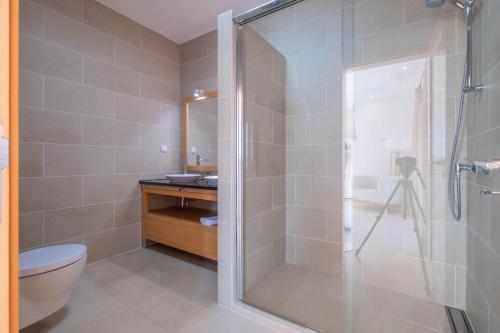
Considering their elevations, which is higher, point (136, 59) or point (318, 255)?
point (136, 59)

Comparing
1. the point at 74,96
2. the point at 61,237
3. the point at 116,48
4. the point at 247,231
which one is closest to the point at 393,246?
the point at 247,231

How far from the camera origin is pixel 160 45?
2.82 meters

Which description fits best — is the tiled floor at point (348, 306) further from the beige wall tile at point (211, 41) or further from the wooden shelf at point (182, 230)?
the beige wall tile at point (211, 41)

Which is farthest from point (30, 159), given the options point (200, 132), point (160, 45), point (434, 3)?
point (434, 3)

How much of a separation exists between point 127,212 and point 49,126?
110 cm

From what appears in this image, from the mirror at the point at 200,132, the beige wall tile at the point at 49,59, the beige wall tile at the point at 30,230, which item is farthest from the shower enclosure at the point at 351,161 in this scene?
the beige wall tile at the point at 30,230

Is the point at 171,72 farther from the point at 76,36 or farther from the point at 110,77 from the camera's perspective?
the point at 76,36

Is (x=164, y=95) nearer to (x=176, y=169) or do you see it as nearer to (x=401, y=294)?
(x=176, y=169)

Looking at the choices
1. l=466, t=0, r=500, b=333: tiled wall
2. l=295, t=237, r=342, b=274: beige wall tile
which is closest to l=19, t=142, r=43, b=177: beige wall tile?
l=295, t=237, r=342, b=274: beige wall tile

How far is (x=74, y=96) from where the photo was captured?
2.11 meters

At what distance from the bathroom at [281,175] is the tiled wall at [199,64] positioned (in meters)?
0.26

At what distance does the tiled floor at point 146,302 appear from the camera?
142 centimetres

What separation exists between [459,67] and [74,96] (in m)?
3.05

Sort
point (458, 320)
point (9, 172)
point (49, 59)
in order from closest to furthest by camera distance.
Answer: point (9, 172), point (458, 320), point (49, 59)
